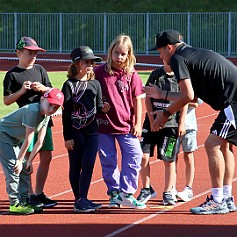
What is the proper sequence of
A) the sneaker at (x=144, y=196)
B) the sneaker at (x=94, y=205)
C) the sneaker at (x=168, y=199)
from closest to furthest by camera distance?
1. the sneaker at (x=94, y=205)
2. the sneaker at (x=168, y=199)
3. the sneaker at (x=144, y=196)

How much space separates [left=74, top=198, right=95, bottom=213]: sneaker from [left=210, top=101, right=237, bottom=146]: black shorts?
169cm

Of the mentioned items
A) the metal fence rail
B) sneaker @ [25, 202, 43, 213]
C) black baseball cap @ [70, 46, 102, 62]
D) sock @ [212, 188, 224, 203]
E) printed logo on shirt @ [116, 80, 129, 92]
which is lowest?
sneaker @ [25, 202, 43, 213]

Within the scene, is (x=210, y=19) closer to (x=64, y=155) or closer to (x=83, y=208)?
(x=64, y=155)

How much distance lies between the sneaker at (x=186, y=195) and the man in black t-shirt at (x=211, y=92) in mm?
769

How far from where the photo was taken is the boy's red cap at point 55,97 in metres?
9.60

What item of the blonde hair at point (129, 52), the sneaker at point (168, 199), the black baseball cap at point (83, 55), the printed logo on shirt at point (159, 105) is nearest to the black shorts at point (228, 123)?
the printed logo on shirt at point (159, 105)

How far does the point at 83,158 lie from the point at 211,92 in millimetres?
1680

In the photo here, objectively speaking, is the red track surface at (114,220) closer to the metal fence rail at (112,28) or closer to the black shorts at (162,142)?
the black shorts at (162,142)

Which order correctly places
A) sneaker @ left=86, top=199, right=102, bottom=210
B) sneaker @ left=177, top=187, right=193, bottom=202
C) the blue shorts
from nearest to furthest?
sneaker @ left=86, top=199, right=102, bottom=210 < sneaker @ left=177, top=187, right=193, bottom=202 < the blue shorts

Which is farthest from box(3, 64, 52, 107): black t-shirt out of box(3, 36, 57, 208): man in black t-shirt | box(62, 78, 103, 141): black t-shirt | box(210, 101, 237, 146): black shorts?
box(210, 101, 237, 146): black shorts

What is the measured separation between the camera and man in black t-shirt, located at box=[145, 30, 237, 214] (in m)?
9.92

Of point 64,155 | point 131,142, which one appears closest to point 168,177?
point 131,142

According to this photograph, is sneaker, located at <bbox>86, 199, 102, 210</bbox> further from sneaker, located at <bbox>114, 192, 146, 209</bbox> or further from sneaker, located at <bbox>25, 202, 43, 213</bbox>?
sneaker, located at <bbox>25, 202, 43, 213</bbox>

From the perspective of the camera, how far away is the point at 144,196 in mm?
10906
